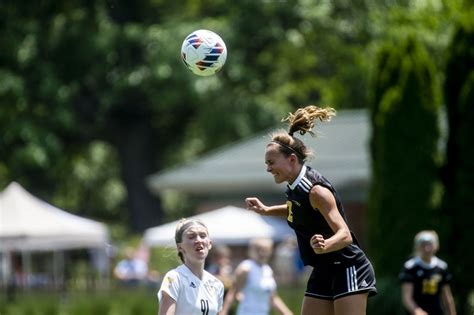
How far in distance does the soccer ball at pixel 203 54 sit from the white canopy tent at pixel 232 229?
1538 cm

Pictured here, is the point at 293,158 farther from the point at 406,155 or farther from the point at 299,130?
the point at 406,155

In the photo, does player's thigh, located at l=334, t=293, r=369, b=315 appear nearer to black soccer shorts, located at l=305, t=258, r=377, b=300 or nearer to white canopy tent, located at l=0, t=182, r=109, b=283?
black soccer shorts, located at l=305, t=258, r=377, b=300

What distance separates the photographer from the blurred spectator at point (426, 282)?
563 inches

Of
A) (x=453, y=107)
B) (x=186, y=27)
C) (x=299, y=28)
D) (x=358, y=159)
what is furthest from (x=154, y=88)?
(x=453, y=107)

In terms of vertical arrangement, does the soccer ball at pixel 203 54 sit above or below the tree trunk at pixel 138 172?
below

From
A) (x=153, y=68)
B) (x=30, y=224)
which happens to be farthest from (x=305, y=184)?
(x=153, y=68)

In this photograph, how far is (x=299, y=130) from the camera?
366 inches

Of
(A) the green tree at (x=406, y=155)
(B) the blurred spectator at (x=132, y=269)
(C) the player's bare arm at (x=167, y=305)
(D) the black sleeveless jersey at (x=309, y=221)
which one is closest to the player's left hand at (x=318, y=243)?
(D) the black sleeveless jersey at (x=309, y=221)

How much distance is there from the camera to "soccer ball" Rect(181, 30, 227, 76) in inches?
420

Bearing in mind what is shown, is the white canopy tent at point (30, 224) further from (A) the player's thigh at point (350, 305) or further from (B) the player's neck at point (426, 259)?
(A) the player's thigh at point (350, 305)

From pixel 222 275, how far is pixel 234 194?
1971 centimetres

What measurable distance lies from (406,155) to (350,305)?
40.3 feet

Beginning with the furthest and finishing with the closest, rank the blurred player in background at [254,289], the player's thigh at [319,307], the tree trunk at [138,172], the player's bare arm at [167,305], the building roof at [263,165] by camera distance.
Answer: the tree trunk at [138,172]
the building roof at [263,165]
the blurred player in background at [254,289]
the player's thigh at [319,307]
the player's bare arm at [167,305]

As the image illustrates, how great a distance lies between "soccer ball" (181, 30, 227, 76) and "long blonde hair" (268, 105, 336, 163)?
58.4 inches
